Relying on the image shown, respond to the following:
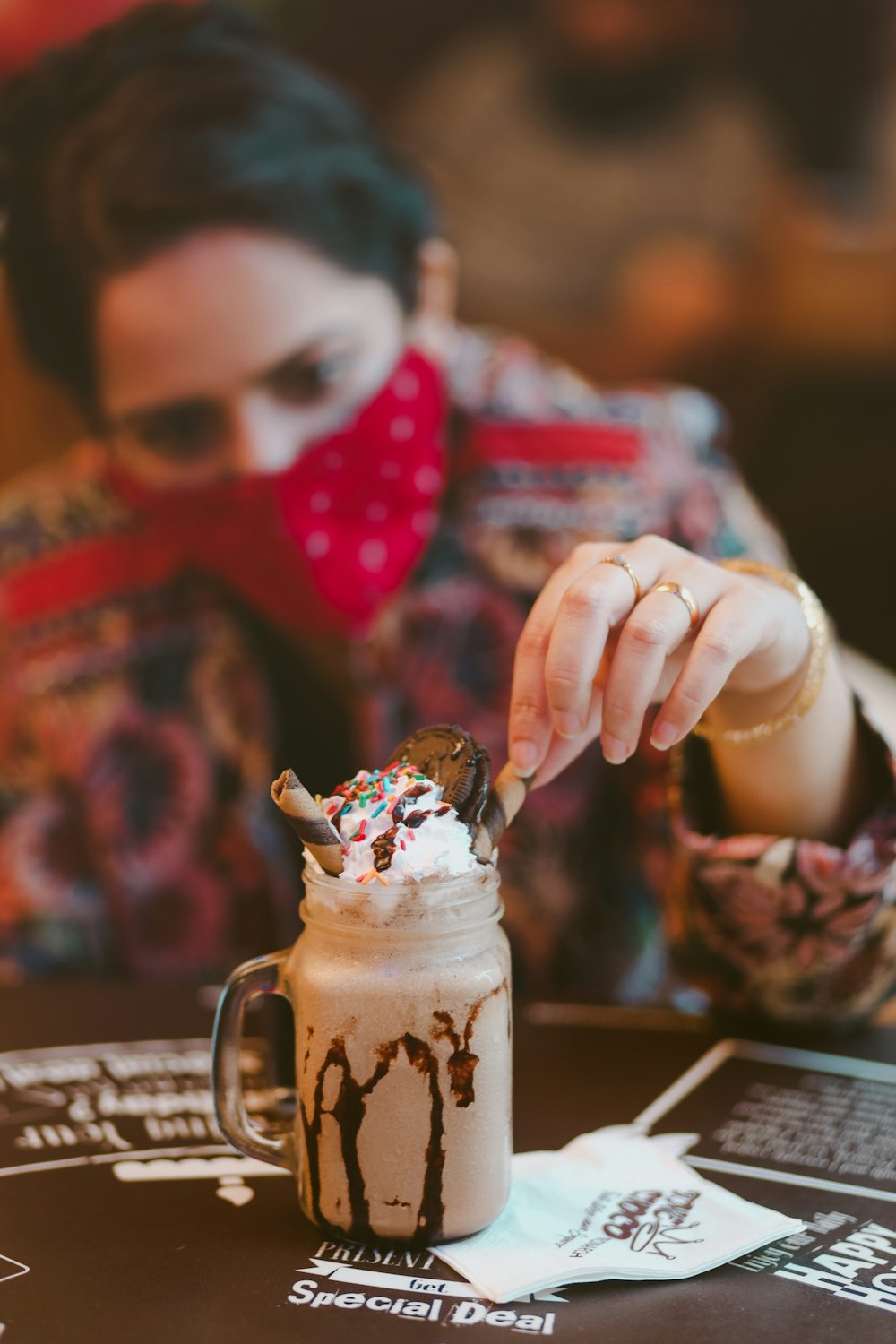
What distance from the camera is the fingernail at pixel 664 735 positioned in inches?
32.3

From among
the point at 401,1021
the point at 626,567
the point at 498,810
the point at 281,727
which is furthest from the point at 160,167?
the point at 401,1021

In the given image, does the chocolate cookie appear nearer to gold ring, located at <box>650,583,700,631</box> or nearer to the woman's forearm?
gold ring, located at <box>650,583,700,631</box>

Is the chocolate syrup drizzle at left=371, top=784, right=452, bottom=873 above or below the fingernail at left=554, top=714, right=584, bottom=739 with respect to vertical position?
below

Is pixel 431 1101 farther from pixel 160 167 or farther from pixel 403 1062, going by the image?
pixel 160 167

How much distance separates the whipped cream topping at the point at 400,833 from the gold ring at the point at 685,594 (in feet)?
0.71

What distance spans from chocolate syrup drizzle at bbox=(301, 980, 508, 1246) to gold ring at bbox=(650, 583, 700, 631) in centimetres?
29

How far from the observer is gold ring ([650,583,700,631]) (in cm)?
84

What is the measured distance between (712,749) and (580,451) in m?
0.70

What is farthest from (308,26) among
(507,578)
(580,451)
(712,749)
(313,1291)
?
(313,1291)

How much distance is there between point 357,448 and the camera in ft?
5.16

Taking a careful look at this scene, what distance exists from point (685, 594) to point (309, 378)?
84 cm

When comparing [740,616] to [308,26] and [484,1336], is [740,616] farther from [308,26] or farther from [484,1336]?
[308,26]

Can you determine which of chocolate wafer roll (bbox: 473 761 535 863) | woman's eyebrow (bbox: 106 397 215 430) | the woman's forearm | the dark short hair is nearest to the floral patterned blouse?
woman's eyebrow (bbox: 106 397 215 430)

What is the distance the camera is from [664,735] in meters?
0.82
